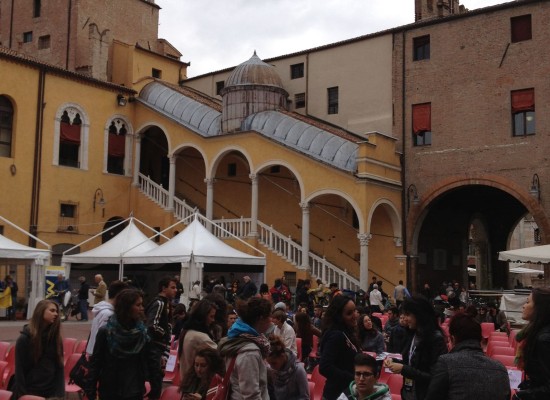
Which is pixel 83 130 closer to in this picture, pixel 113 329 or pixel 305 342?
pixel 305 342

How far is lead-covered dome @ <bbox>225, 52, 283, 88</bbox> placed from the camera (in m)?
30.8

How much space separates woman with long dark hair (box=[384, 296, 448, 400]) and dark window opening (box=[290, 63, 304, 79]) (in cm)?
2797

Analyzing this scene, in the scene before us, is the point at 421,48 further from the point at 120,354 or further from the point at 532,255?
the point at 120,354

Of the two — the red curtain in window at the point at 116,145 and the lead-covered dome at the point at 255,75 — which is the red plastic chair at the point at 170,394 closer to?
the lead-covered dome at the point at 255,75

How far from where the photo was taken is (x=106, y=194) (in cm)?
3089

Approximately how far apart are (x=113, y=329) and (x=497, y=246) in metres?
29.8

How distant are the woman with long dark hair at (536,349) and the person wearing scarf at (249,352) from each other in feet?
5.61

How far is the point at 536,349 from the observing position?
4480 millimetres

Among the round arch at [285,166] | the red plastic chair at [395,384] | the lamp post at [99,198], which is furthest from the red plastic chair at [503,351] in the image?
the lamp post at [99,198]

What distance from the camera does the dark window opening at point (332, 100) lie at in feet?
Result: 103

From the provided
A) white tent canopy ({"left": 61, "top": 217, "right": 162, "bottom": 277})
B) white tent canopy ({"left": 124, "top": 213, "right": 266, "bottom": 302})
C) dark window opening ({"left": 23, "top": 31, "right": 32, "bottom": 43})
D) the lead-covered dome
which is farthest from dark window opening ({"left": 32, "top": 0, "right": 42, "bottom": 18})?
white tent canopy ({"left": 124, "top": 213, "right": 266, "bottom": 302})

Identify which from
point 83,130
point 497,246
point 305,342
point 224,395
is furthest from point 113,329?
point 497,246

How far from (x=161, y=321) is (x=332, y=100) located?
999 inches

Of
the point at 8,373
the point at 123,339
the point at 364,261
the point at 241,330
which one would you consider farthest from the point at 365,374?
the point at 364,261
